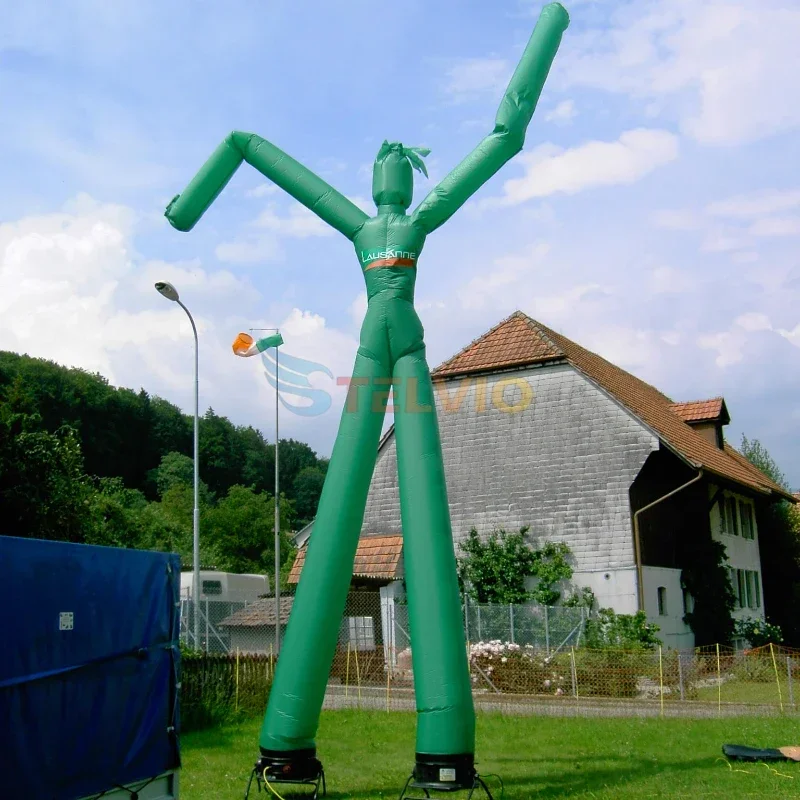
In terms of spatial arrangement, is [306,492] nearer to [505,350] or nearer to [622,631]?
[505,350]

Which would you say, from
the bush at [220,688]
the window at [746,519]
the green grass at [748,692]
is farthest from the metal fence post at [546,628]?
the window at [746,519]

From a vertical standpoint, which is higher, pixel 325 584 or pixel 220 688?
pixel 325 584

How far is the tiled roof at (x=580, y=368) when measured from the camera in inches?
911

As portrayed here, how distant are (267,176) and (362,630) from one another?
1422 cm

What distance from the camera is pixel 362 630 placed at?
22203 millimetres

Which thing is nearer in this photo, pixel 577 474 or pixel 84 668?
pixel 84 668

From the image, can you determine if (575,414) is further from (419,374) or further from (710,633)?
(419,374)

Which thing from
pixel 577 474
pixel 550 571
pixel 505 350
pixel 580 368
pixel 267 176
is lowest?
pixel 550 571

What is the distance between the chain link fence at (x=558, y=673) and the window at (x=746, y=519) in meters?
6.81

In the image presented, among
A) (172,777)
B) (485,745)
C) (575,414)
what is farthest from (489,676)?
(172,777)

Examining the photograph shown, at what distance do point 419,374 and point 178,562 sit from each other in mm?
2838

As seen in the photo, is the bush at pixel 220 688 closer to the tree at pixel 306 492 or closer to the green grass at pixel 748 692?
the green grass at pixel 748 692

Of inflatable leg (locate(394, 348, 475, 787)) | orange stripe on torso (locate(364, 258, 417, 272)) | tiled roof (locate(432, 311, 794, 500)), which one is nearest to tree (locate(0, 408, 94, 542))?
tiled roof (locate(432, 311, 794, 500))

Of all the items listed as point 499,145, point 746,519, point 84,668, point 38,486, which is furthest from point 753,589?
point 84,668
